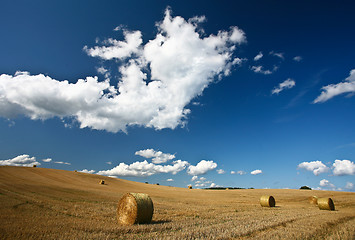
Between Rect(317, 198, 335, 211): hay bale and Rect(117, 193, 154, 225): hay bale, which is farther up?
Rect(317, 198, 335, 211): hay bale

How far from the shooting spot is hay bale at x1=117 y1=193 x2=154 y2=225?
10984 mm

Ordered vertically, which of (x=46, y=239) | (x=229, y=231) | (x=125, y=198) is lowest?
(x=46, y=239)

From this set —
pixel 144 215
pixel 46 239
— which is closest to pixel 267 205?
pixel 144 215

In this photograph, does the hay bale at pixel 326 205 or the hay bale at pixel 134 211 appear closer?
the hay bale at pixel 134 211

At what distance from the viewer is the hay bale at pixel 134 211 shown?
1098 cm

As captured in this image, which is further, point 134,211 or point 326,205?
point 326,205

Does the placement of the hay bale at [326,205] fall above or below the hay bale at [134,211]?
above

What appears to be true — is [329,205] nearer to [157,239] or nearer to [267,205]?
[267,205]

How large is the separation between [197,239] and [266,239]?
2.59 m

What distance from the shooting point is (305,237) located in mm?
7957

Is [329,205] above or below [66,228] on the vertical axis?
above

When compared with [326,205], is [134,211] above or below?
below

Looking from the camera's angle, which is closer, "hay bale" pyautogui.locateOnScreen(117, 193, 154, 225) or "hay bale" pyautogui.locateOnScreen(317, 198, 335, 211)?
"hay bale" pyautogui.locateOnScreen(117, 193, 154, 225)

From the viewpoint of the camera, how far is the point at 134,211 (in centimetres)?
1109
